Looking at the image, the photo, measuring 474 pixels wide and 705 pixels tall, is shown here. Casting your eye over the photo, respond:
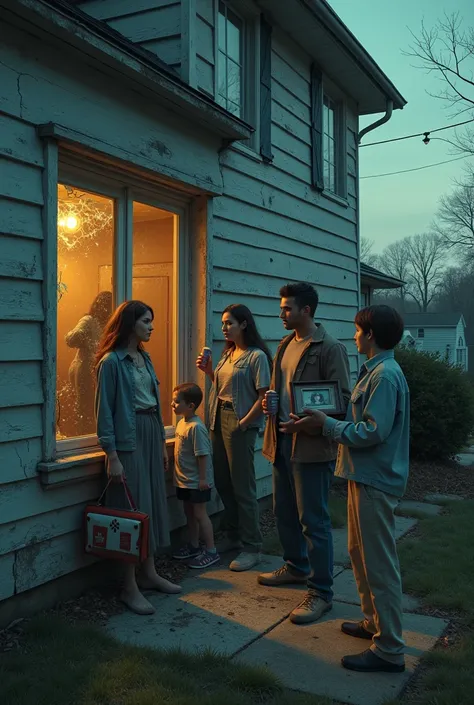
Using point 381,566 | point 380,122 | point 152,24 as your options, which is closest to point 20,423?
point 381,566

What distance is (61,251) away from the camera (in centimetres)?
451

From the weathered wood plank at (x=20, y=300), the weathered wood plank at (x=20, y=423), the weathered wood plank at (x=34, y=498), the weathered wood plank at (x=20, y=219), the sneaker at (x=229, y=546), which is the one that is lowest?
the sneaker at (x=229, y=546)

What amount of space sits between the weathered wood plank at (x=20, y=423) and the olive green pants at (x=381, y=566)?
6.10ft

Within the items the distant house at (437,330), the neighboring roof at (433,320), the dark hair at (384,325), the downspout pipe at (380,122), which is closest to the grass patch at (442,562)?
the dark hair at (384,325)

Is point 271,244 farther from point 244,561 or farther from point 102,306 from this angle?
point 244,561

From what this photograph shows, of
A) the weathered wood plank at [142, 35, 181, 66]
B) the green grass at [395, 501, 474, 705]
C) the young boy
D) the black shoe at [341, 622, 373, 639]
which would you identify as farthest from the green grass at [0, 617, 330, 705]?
the weathered wood plank at [142, 35, 181, 66]

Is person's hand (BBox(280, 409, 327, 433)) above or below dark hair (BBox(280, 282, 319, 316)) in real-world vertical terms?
below

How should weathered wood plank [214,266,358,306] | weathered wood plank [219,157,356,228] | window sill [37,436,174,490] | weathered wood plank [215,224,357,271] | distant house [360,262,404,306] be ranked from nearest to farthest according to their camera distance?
window sill [37,436,174,490]
weathered wood plank [214,266,358,306]
weathered wood plank [215,224,357,271]
weathered wood plank [219,157,356,228]
distant house [360,262,404,306]

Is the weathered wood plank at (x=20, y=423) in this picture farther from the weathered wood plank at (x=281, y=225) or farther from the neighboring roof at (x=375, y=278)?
the neighboring roof at (x=375, y=278)

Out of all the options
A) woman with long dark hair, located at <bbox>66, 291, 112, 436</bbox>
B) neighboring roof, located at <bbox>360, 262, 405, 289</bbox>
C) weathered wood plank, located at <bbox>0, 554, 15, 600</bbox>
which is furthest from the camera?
neighboring roof, located at <bbox>360, 262, 405, 289</bbox>

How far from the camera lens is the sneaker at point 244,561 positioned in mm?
4961

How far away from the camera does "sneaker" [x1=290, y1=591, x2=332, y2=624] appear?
13.1 ft

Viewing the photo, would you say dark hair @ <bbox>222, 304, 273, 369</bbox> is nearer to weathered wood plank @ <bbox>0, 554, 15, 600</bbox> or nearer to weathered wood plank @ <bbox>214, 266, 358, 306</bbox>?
weathered wood plank @ <bbox>214, 266, 358, 306</bbox>

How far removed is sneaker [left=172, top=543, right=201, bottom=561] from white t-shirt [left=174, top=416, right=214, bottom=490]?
0.54 metres
